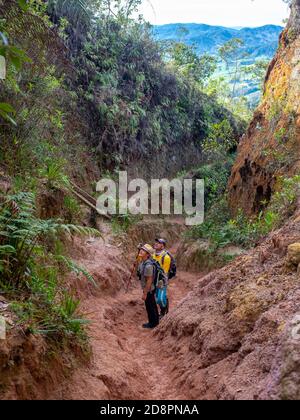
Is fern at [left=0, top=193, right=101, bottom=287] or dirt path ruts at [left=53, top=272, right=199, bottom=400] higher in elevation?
fern at [left=0, top=193, right=101, bottom=287]

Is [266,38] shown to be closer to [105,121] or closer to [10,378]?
[105,121]

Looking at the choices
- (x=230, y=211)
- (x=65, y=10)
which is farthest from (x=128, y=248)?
(x=65, y=10)

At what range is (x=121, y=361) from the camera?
16.2ft

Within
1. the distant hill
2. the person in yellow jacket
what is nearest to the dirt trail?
the person in yellow jacket

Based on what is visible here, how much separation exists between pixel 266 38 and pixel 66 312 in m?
58.5

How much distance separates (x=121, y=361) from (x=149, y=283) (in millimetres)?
2499

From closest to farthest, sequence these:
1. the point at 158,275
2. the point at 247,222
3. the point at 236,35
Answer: the point at 158,275, the point at 247,222, the point at 236,35

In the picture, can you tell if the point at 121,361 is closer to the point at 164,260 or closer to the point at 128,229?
the point at 164,260

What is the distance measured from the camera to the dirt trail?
397 cm

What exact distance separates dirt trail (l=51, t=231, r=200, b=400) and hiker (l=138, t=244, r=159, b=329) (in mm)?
294

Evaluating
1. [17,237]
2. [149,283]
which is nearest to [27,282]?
[17,237]

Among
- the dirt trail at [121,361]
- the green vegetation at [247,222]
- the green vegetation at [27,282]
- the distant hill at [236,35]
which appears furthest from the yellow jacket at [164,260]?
the distant hill at [236,35]

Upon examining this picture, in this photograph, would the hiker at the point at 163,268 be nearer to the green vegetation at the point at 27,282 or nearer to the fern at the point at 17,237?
the green vegetation at the point at 27,282

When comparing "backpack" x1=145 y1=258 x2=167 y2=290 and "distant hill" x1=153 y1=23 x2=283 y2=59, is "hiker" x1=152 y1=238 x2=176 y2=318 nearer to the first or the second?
"backpack" x1=145 y1=258 x2=167 y2=290
